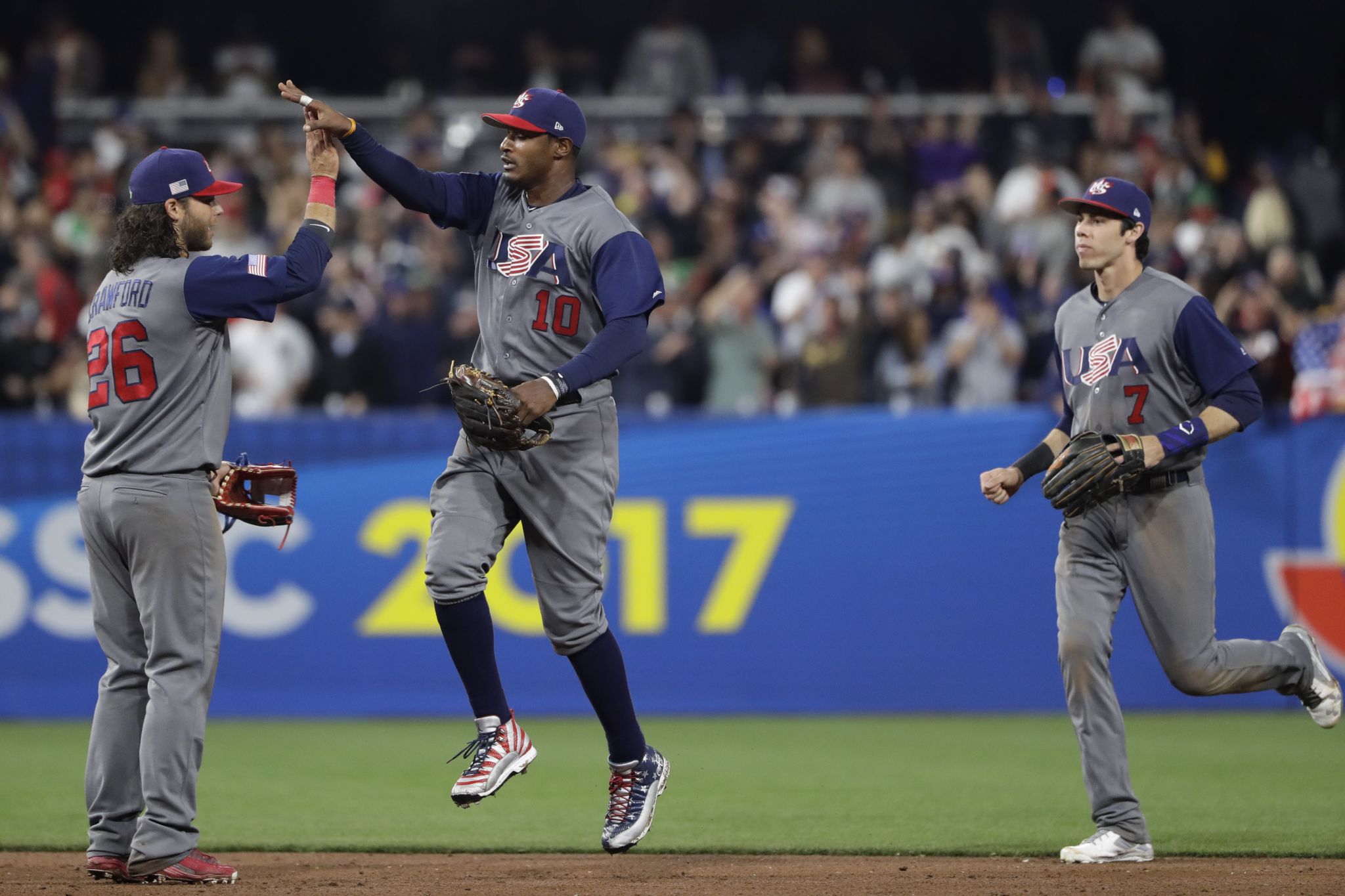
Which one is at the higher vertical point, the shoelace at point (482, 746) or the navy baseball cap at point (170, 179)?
the navy baseball cap at point (170, 179)

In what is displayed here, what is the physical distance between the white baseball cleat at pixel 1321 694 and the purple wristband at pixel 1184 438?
0.96m

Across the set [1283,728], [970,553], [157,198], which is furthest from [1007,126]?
[157,198]

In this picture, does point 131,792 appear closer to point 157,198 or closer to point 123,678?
point 123,678

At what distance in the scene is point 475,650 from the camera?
19.1ft

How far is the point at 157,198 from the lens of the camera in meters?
5.60

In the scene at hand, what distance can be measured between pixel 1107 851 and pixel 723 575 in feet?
16.5

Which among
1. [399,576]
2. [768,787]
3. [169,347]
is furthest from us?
[399,576]

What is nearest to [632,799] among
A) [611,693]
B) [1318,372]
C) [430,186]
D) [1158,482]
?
[611,693]

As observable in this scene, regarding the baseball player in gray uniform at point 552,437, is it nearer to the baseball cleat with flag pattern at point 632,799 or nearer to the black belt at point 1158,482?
the baseball cleat with flag pattern at point 632,799

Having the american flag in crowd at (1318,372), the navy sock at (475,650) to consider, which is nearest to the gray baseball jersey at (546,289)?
the navy sock at (475,650)

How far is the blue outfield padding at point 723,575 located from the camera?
10523mm

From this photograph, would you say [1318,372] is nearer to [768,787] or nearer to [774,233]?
[768,787]

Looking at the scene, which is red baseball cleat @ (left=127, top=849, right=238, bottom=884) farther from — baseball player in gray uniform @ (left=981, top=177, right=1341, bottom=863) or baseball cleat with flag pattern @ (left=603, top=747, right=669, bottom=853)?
baseball player in gray uniform @ (left=981, top=177, right=1341, bottom=863)

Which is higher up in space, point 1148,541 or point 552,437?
point 552,437
